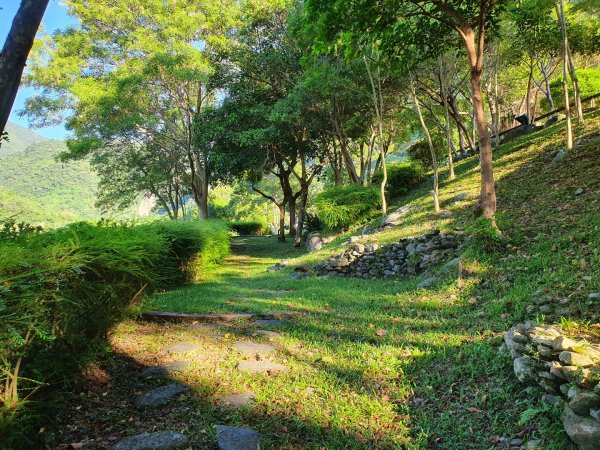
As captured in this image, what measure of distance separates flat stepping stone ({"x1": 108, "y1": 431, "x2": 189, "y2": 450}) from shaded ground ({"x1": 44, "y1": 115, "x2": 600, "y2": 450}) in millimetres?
102

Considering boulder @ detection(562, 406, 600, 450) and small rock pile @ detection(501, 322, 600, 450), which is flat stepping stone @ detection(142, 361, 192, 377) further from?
boulder @ detection(562, 406, 600, 450)

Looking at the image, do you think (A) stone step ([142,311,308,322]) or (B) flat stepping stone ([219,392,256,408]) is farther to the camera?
(A) stone step ([142,311,308,322])

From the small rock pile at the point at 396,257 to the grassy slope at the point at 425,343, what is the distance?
575 mm

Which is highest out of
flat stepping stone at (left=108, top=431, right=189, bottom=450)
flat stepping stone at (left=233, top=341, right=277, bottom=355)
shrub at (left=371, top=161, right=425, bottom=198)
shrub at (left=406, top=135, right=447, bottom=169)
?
shrub at (left=406, top=135, right=447, bottom=169)

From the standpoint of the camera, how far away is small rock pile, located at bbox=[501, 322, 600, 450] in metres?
2.07

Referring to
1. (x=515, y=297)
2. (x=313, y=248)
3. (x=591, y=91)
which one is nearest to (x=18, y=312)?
(x=515, y=297)

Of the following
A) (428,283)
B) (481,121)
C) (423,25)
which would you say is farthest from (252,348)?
(423,25)

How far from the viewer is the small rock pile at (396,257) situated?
288 inches

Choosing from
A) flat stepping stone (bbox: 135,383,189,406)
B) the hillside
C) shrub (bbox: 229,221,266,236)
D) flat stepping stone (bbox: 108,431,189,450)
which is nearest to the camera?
flat stepping stone (bbox: 108,431,189,450)

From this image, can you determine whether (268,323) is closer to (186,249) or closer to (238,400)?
(238,400)

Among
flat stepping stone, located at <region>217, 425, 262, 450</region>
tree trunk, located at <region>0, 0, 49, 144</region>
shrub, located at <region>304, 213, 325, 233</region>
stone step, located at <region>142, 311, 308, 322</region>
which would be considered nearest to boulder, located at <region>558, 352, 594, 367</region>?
flat stepping stone, located at <region>217, 425, 262, 450</region>

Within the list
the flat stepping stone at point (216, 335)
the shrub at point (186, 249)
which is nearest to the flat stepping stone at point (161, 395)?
the flat stepping stone at point (216, 335)

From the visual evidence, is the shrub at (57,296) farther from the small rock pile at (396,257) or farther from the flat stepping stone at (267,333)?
the small rock pile at (396,257)

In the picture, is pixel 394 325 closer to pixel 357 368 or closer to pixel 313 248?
pixel 357 368
